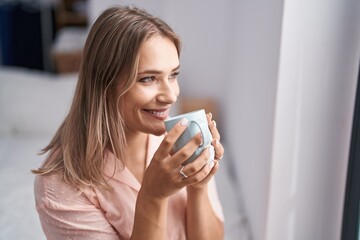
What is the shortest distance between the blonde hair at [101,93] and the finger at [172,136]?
0.12 m

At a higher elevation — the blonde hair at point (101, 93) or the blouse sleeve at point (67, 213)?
the blonde hair at point (101, 93)

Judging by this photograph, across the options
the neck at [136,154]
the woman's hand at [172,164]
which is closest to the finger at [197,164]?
the woman's hand at [172,164]

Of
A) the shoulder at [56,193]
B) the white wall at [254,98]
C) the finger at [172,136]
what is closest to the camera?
the finger at [172,136]

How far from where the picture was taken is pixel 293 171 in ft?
3.39

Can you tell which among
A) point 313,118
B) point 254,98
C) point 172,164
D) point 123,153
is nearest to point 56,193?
point 123,153

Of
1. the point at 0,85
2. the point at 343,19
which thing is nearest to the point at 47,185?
the point at 343,19

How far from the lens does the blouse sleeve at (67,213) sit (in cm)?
79

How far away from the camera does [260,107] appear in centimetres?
122

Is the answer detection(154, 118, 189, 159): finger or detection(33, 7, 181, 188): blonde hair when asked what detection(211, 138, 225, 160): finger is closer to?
detection(154, 118, 189, 159): finger

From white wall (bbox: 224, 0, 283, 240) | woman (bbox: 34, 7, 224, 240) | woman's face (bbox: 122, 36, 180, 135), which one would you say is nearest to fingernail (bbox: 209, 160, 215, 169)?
woman (bbox: 34, 7, 224, 240)

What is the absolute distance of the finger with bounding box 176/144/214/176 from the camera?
0.68 metres

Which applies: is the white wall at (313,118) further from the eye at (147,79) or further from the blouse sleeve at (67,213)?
the blouse sleeve at (67,213)

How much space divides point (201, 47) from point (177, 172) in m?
1.47

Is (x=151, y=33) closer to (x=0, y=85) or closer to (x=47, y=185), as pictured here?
(x=47, y=185)
